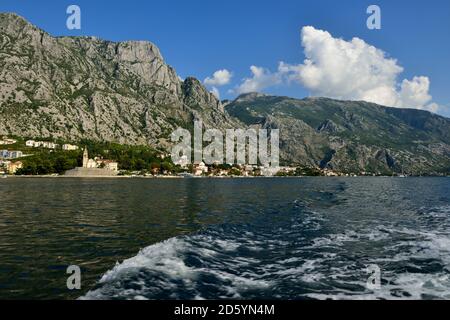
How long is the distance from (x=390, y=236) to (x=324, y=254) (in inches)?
439

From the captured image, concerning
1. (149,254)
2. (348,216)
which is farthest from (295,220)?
(149,254)

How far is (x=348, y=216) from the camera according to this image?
4850 cm

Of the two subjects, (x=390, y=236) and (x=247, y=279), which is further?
(x=390, y=236)

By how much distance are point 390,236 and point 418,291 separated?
53.7ft

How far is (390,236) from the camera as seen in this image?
110ft
